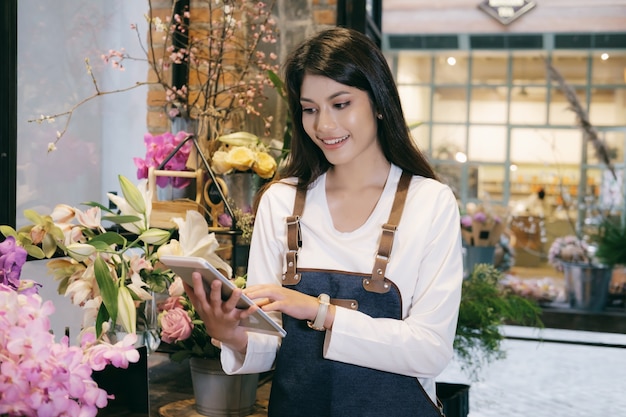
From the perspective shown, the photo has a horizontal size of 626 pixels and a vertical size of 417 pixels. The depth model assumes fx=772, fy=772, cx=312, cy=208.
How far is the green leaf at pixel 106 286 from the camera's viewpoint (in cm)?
161

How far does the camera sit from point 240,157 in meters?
2.42

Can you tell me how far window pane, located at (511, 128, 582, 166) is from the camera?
7.47 m

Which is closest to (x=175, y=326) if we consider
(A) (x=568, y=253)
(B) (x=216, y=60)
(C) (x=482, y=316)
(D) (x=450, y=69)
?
(B) (x=216, y=60)

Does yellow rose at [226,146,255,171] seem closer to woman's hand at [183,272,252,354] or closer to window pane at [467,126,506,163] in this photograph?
woman's hand at [183,272,252,354]

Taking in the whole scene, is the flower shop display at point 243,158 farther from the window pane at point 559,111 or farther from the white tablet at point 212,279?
the window pane at point 559,111

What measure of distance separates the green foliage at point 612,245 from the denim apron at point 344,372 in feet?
11.8

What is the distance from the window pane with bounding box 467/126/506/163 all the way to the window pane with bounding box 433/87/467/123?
0.69 feet

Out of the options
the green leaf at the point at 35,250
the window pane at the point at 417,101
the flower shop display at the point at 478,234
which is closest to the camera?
the green leaf at the point at 35,250

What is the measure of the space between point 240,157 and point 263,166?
0.09 meters

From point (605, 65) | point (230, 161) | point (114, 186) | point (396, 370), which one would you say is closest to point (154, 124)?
point (114, 186)

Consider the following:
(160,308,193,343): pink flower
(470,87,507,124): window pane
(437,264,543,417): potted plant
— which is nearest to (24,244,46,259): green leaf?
(160,308,193,343): pink flower

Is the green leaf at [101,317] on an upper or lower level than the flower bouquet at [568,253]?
upper

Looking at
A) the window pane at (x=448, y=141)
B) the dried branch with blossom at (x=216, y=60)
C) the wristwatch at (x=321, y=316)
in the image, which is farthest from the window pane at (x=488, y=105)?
the wristwatch at (x=321, y=316)

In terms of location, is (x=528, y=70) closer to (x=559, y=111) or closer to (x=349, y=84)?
(x=559, y=111)
